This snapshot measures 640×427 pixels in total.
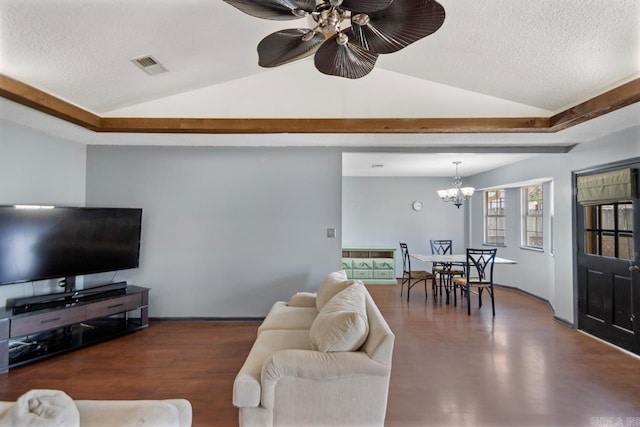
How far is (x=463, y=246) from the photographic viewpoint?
272 inches

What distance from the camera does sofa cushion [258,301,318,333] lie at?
2625 millimetres

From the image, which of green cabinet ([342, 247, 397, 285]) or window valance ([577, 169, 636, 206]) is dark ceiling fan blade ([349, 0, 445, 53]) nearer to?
window valance ([577, 169, 636, 206])

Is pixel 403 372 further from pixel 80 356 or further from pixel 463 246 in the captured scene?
pixel 463 246

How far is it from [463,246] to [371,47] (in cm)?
645

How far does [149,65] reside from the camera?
8.28 ft

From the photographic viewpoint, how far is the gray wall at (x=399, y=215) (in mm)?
6887

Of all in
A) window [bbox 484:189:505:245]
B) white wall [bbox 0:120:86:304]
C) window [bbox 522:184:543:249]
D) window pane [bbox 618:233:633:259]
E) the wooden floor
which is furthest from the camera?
window [bbox 484:189:505:245]

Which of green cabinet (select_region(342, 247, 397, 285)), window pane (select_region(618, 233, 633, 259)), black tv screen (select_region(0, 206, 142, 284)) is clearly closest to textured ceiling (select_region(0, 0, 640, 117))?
black tv screen (select_region(0, 206, 142, 284))

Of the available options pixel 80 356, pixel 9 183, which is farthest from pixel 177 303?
pixel 9 183

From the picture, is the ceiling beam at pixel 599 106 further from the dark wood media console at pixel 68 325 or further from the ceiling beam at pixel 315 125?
the dark wood media console at pixel 68 325

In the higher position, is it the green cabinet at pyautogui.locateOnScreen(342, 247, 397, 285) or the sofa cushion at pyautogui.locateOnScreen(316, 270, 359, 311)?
the sofa cushion at pyautogui.locateOnScreen(316, 270, 359, 311)

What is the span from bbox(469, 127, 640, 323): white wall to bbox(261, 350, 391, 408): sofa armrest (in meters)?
3.61

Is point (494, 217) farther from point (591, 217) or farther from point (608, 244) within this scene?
point (608, 244)

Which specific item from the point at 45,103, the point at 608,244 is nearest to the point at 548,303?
the point at 608,244
